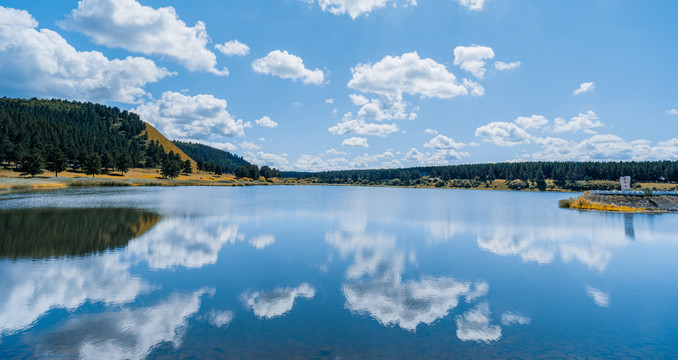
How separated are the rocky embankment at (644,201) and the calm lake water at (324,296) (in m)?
44.5

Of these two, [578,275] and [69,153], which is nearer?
[578,275]

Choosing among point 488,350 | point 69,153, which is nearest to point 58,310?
point 488,350

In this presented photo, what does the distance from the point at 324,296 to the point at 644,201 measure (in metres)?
78.6

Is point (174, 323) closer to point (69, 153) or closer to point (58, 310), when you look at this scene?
point (58, 310)

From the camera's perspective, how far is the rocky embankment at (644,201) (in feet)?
204

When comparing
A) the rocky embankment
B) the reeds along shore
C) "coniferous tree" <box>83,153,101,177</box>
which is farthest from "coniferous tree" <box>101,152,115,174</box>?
the rocky embankment

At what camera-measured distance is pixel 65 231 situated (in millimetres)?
26875

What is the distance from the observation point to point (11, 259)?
60.7ft

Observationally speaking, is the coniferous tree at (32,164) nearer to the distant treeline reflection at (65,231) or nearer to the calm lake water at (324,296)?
the distant treeline reflection at (65,231)

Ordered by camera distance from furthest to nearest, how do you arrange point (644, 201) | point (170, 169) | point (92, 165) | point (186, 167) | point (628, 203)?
point (186, 167) → point (170, 169) → point (92, 165) → point (644, 201) → point (628, 203)

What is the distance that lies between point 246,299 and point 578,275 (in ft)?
62.0

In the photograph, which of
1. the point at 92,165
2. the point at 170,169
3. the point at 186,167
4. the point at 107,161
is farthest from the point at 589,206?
the point at 186,167

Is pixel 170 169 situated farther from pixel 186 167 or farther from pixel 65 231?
pixel 65 231

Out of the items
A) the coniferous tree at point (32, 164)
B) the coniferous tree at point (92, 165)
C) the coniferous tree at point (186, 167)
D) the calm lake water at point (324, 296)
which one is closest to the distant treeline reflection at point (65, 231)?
the calm lake water at point (324, 296)
